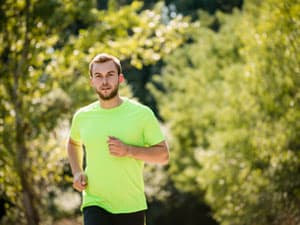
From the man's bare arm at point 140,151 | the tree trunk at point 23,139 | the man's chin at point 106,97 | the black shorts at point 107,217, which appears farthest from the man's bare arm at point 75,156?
the tree trunk at point 23,139

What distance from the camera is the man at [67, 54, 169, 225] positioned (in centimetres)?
441

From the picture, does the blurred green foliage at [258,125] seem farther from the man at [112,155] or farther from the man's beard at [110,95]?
the man's beard at [110,95]

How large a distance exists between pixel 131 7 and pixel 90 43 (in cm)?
79

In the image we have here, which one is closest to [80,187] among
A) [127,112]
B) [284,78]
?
[127,112]

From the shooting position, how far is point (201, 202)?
86.8 ft

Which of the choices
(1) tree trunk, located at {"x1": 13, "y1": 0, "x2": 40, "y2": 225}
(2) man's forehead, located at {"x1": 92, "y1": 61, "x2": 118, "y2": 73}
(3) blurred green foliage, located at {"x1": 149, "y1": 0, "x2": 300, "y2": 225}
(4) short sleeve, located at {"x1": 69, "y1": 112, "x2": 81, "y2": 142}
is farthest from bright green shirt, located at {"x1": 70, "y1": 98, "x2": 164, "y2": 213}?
(3) blurred green foliage, located at {"x1": 149, "y1": 0, "x2": 300, "y2": 225}

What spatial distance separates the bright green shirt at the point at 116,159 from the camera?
14.5 ft

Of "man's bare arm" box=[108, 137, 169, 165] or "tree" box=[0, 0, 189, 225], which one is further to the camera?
"tree" box=[0, 0, 189, 225]

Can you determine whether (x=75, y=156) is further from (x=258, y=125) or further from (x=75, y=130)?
(x=258, y=125)

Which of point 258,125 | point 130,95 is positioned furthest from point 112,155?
point 258,125

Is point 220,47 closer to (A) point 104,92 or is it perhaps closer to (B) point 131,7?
(B) point 131,7

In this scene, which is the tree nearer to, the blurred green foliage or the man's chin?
the blurred green foliage

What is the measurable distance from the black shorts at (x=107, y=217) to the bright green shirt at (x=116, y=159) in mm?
29

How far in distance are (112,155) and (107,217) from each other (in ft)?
1.36
